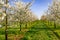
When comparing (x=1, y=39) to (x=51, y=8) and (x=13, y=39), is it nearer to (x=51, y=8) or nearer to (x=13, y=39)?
(x=13, y=39)

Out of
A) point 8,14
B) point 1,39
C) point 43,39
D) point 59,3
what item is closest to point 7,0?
point 8,14

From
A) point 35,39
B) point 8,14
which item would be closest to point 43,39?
point 35,39

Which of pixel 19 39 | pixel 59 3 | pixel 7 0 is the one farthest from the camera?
pixel 59 3

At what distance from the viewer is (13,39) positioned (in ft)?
90.0

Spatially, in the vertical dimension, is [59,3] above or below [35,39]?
above

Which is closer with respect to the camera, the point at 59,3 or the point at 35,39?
the point at 35,39

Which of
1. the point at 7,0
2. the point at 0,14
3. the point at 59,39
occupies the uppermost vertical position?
the point at 7,0

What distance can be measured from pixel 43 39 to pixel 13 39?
4740mm

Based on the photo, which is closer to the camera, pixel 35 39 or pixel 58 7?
pixel 35 39

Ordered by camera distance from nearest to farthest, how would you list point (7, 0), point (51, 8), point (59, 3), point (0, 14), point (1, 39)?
point (0, 14) → point (7, 0) → point (1, 39) → point (59, 3) → point (51, 8)

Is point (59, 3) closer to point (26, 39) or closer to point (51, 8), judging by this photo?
point (51, 8)

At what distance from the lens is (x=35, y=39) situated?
27.2 metres

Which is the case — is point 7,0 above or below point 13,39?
above

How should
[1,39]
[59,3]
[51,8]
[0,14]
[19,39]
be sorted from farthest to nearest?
[51,8]
[59,3]
[19,39]
[1,39]
[0,14]
